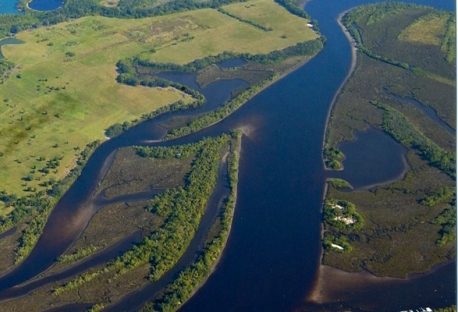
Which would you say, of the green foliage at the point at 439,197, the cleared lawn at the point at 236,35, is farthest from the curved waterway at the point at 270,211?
the cleared lawn at the point at 236,35

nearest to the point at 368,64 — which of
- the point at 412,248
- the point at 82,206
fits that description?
the point at 412,248

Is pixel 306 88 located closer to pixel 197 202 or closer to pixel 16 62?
pixel 197 202

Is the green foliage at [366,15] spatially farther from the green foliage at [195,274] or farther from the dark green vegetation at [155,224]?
the green foliage at [195,274]

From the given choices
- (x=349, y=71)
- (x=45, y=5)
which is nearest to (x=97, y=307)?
(x=349, y=71)

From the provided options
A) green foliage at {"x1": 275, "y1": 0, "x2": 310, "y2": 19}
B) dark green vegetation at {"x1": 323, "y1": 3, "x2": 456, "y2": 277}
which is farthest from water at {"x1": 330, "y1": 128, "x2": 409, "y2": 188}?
green foliage at {"x1": 275, "y1": 0, "x2": 310, "y2": 19}

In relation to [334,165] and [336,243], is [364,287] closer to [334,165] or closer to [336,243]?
[336,243]
